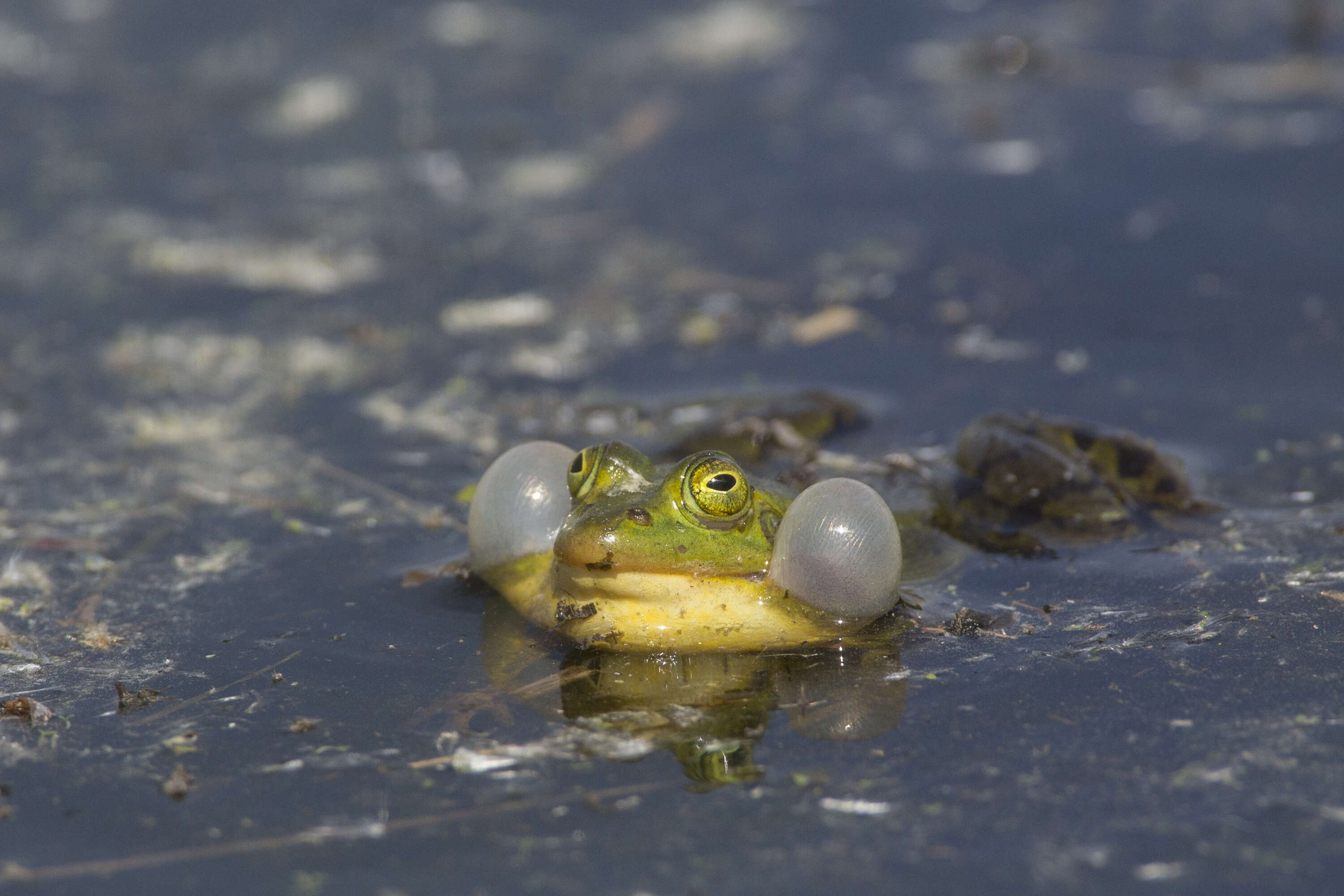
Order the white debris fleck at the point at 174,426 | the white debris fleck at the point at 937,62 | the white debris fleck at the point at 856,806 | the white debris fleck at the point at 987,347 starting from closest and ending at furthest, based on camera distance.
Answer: the white debris fleck at the point at 856,806, the white debris fleck at the point at 174,426, the white debris fleck at the point at 987,347, the white debris fleck at the point at 937,62

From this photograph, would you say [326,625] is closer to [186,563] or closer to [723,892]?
[186,563]

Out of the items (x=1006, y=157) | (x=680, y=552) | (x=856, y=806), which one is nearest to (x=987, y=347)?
(x=1006, y=157)

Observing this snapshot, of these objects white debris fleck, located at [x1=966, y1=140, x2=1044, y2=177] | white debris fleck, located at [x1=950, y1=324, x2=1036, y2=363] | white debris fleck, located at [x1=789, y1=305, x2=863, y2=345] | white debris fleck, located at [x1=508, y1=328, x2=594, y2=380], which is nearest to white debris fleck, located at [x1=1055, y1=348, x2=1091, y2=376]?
white debris fleck, located at [x1=950, y1=324, x2=1036, y2=363]

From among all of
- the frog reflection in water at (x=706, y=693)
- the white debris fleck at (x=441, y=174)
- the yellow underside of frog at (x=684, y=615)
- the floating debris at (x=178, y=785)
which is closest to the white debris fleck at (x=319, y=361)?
the white debris fleck at (x=441, y=174)

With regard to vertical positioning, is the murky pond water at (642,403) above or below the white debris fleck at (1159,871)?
above

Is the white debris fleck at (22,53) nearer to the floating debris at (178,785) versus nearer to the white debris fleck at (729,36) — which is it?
the white debris fleck at (729,36)

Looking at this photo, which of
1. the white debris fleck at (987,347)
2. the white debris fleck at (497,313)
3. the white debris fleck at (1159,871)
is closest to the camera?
the white debris fleck at (1159,871)
